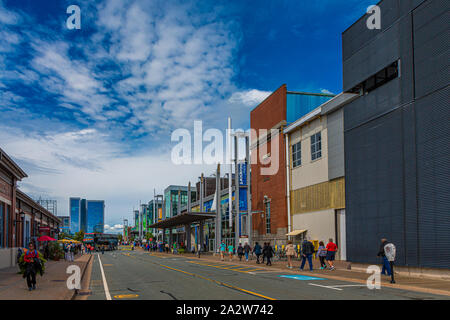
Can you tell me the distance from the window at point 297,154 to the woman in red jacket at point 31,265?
28066 millimetres

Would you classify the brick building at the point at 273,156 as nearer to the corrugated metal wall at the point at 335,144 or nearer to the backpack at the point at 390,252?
the corrugated metal wall at the point at 335,144

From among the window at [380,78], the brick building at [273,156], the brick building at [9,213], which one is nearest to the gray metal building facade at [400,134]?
the window at [380,78]

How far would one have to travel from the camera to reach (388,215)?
22.1m

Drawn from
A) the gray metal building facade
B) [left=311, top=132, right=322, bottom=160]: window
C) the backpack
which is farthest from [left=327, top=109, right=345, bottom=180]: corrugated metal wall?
Result: the backpack

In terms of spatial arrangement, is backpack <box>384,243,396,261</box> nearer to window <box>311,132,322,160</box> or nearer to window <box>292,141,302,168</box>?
window <box>311,132,322,160</box>

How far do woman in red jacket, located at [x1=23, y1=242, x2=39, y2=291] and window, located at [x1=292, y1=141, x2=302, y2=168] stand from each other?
2807cm

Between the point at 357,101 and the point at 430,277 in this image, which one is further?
the point at 357,101

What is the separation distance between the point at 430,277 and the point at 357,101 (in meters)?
10.6

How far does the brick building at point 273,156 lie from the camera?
143 ft

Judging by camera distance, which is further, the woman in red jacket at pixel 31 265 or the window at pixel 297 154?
the window at pixel 297 154

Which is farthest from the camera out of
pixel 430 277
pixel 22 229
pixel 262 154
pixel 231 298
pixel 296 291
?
pixel 262 154

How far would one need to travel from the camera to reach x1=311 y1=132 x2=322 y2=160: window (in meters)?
36.6
